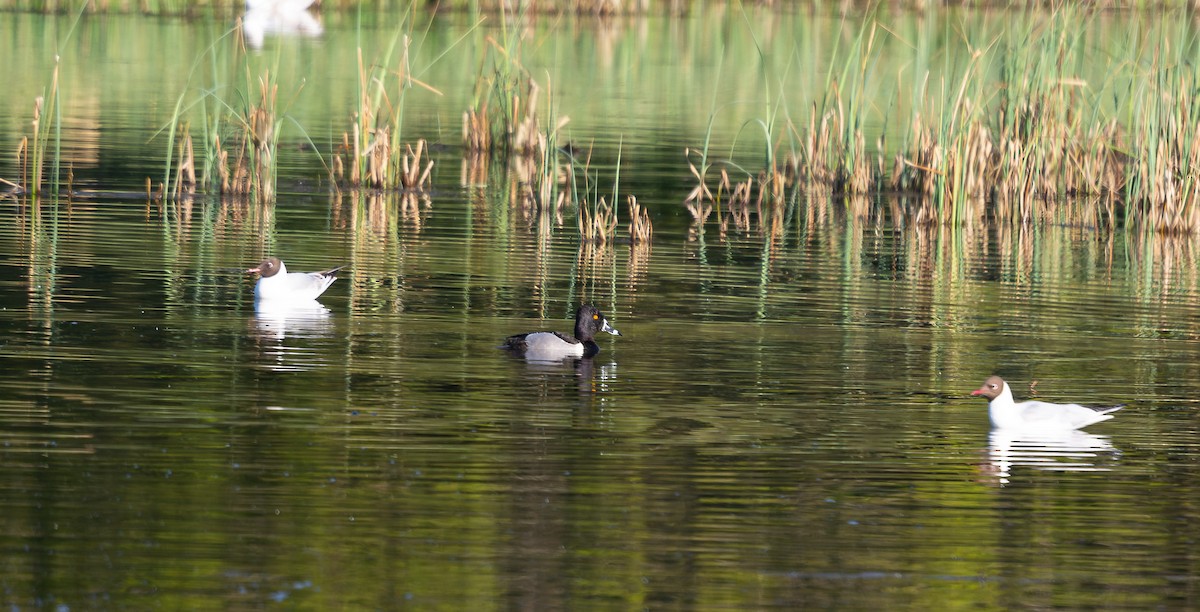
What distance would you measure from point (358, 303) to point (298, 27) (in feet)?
103

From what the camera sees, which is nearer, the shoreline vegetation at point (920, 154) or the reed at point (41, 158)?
→ the reed at point (41, 158)

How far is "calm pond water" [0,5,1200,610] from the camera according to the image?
8.52 meters

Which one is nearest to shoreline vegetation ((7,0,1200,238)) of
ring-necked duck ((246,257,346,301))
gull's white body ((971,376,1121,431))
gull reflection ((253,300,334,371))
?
ring-necked duck ((246,257,346,301))

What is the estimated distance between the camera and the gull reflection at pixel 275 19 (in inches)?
1726

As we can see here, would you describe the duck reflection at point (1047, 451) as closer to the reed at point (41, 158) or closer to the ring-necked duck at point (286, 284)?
the ring-necked duck at point (286, 284)

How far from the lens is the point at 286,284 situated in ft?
50.5

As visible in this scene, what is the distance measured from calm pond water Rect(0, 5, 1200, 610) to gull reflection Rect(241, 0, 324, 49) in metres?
24.5

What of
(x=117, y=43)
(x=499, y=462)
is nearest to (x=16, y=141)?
(x=117, y=43)

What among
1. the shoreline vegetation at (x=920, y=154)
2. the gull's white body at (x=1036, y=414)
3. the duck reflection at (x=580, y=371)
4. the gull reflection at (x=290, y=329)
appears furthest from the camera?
the shoreline vegetation at (x=920, y=154)

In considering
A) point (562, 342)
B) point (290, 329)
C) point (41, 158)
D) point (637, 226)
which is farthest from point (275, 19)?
point (562, 342)

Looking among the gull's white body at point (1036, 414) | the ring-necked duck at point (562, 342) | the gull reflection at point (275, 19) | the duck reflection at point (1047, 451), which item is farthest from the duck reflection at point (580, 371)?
the gull reflection at point (275, 19)

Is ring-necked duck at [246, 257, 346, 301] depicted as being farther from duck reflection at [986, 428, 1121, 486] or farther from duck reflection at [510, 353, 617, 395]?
duck reflection at [986, 428, 1121, 486]

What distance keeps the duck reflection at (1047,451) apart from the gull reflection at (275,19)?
3283 centimetres

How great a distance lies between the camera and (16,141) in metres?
26.4
